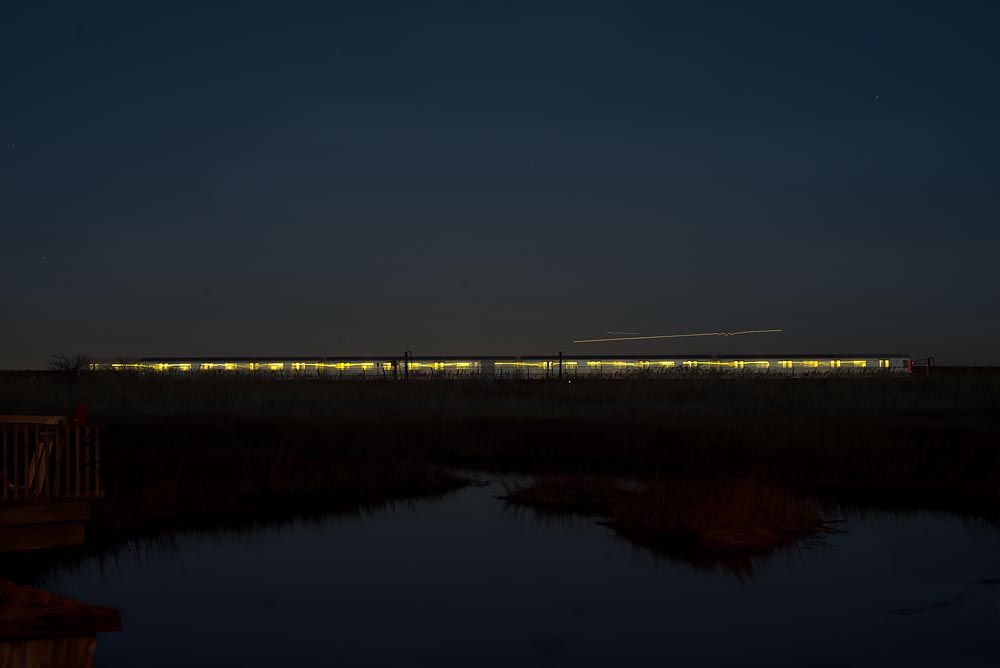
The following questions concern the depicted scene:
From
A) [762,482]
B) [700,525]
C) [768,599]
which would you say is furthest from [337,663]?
[762,482]

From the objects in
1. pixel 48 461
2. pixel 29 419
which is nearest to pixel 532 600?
pixel 48 461

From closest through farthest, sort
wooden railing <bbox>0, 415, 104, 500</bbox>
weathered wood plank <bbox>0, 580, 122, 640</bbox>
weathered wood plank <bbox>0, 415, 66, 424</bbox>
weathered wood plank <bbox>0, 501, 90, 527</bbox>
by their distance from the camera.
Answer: weathered wood plank <bbox>0, 580, 122, 640</bbox>
weathered wood plank <bbox>0, 501, 90, 527</bbox>
wooden railing <bbox>0, 415, 104, 500</bbox>
weathered wood plank <bbox>0, 415, 66, 424</bbox>

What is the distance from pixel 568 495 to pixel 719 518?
470 centimetres

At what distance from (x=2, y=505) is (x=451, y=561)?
23.7ft

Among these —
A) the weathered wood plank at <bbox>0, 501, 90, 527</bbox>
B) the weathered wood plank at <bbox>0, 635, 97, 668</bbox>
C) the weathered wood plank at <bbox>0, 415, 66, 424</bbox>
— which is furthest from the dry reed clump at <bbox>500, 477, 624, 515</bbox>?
the weathered wood plank at <bbox>0, 635, 97, 668</bbox>

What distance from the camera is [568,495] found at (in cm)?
2039

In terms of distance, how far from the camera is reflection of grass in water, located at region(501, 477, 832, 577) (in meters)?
15.6

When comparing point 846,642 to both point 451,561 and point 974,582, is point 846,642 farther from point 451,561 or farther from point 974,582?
point 451,561

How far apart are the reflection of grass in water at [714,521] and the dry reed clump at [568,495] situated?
0.20 feet

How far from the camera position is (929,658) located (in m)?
10.8

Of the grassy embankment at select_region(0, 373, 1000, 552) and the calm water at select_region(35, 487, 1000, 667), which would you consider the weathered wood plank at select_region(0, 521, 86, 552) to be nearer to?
the calm water at select_region(35, 487, 1000, 667)

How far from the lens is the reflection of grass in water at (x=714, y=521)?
1557 cm

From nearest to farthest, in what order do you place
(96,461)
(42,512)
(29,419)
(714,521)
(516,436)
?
(42,512), (96,461), (29,419), (714,521), (516,436)

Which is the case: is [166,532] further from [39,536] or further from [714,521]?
[714,521]
